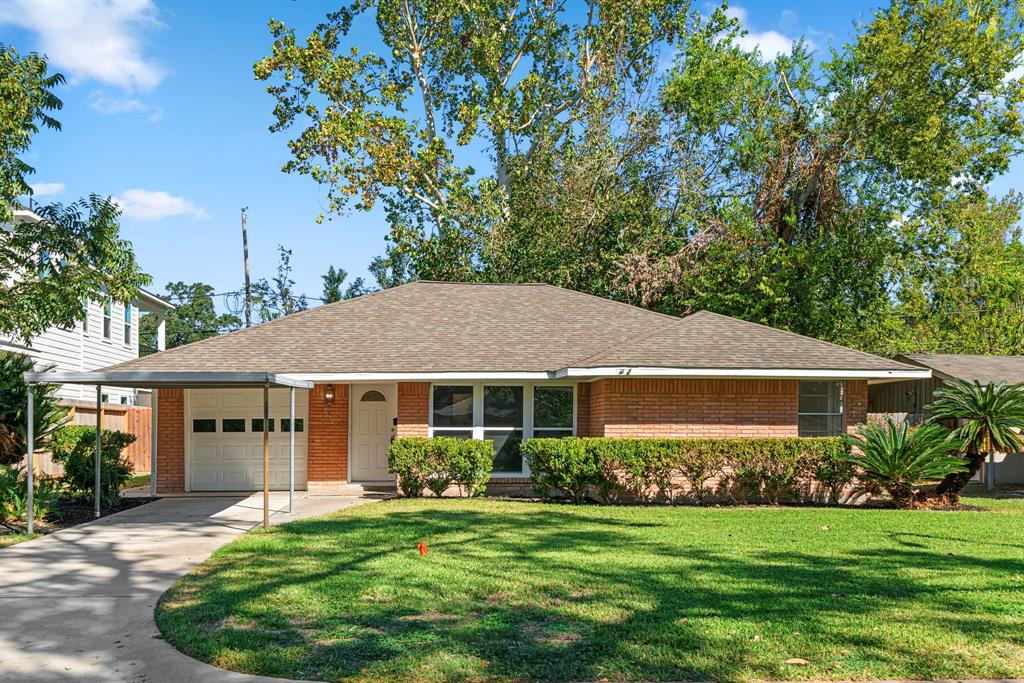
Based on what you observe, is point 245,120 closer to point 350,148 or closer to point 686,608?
point 350,148

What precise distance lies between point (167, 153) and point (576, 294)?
37.4ft

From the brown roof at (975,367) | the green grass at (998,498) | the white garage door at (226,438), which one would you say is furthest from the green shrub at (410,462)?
the brown roof at (975,367)

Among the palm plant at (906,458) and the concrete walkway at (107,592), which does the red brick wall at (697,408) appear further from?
the concrete walkway at (107,592)

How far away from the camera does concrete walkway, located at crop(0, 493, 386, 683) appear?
590cm

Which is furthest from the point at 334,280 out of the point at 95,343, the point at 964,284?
the point at 964,284

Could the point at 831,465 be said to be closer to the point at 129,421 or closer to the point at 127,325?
the point at 129,421

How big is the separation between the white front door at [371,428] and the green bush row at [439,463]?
232 centimetres

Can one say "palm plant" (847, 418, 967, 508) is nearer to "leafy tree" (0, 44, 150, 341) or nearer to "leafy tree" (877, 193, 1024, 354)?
"leafy tree" (0, 44, 150, 341)

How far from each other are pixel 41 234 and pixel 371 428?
7.47m

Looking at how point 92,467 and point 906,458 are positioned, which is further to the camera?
point 92,467

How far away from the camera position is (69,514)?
1395 cm

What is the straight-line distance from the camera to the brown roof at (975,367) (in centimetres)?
2277

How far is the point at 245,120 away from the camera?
23.7 metres

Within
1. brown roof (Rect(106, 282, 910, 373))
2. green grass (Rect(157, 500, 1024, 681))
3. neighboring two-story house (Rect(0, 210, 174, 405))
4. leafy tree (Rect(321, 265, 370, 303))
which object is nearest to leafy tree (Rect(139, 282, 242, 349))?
leafy tree (Rect(321, 265, 370, 303))
